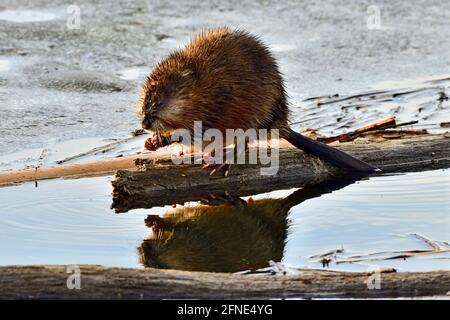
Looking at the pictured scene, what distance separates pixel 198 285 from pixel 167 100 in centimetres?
198

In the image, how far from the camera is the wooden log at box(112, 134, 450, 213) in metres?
5.48

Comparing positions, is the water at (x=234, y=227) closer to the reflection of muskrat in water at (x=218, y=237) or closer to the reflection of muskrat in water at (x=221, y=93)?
the reflection of muskrat in water at (x=218, y=237)

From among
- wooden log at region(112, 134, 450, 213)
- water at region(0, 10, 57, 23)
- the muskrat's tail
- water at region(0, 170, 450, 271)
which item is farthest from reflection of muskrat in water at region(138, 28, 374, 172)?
water at region(0, 10, 57, 23)

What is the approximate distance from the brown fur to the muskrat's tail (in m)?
0.15

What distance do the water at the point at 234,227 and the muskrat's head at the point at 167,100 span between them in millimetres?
521

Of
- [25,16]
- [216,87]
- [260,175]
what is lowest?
[260,175]

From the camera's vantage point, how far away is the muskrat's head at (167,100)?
557 centimetres

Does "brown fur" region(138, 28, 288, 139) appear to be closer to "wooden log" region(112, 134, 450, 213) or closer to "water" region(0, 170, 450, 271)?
"wooden log" region(112, 134, 450, 213)

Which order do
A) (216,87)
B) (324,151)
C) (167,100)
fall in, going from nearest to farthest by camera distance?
(167,100) → (216,87) → (324,151)

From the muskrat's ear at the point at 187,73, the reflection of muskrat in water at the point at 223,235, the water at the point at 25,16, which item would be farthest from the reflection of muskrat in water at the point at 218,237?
the water at the point at 25,16

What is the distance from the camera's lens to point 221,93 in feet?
18.9

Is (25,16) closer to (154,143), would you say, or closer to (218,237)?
(154,143)

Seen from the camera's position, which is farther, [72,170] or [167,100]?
[72,170]

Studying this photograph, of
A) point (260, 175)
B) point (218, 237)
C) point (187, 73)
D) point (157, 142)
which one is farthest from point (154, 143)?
point (218, 237)
